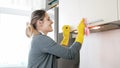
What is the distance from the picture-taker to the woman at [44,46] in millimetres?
A: 1420

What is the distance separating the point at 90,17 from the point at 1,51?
1259 millimetres

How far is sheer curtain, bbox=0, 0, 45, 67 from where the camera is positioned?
244 centimetres

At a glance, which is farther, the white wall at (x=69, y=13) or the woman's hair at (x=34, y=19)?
the white wall at (x=69, y=13)

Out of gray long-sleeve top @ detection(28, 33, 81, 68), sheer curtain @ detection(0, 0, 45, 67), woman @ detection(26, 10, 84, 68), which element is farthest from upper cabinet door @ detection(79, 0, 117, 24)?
sheer curtain @ detection(0, 0, 45, 67)

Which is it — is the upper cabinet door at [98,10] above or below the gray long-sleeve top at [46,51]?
above

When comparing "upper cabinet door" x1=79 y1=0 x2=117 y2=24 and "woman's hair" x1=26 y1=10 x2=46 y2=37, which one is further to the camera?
"woman's hair" x1=26 y1=10 x2=46 y2=37

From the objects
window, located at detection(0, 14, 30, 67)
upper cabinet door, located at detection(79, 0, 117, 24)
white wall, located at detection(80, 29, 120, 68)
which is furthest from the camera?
window, located at detection(0, 14, 30, 67)

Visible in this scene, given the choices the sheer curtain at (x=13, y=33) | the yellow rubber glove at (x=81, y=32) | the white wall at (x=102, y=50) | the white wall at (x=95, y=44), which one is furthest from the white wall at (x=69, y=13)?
the sheer curtain at (x=13, y=33)

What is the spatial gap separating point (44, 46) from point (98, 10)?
47 cm

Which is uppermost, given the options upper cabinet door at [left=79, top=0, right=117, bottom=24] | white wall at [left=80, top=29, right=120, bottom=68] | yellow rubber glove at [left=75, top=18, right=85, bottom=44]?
upper cabinet door at [left=79, top=0, right=117, bottom=24]

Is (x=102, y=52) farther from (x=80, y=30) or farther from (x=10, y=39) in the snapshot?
(x=10, y=39)

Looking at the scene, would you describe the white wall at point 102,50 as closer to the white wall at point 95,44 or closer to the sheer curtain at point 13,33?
the white wall at point 95,44

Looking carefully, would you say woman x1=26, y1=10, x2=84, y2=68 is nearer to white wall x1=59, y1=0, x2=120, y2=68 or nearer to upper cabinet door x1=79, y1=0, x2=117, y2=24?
upper cabinet door x1=79, y1=0, x2=117, y2=24

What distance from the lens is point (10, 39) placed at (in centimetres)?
247
